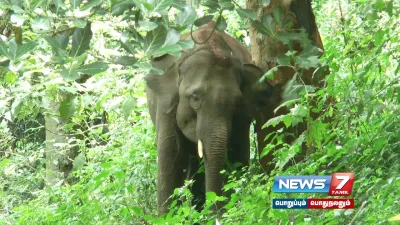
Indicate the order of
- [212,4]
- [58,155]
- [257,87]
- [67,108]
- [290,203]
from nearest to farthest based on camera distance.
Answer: [212,4] → [67,108] → [290,203] → [257,87] → [58,155]

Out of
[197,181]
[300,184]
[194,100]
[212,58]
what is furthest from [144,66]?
[197,181]

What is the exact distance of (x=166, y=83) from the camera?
8.16 m

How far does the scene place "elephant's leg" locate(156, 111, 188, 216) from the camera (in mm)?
8117

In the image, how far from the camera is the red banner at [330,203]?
17.4ft

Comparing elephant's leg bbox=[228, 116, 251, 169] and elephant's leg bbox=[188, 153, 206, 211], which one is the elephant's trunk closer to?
elephant's leg bbox=[228, 116, 251, 169]

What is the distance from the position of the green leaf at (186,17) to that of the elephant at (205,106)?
8.19 feet

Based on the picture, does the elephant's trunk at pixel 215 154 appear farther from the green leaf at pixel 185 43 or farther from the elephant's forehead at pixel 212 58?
the green leaf at pixel 185 43

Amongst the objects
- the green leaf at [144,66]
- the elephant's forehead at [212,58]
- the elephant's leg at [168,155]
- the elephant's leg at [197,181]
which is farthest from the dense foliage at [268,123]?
the elephant's forehead at [212,58]

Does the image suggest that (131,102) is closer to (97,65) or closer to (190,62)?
(97,65)

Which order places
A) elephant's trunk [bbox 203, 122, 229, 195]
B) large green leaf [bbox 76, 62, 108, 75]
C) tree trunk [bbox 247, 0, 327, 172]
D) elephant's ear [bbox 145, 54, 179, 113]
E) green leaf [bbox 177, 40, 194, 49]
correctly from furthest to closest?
1. elephant's ear [bbox 145, 54, 179, 113]
2. elephant's trunk [bbox 203, 122, 229, 195]
3. tree trunk [bbox 247, 0, 327, 172]
4. green leaf [bbox 177, 40, 194, 49]
5. large green leaf [bbox 76, 62, 108, 75]

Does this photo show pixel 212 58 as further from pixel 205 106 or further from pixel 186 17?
pixel 186 17

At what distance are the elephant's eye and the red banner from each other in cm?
237

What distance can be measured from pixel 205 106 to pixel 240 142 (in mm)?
625

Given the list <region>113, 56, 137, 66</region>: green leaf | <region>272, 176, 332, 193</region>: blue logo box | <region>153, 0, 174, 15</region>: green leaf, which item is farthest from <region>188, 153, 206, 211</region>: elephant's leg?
<region>153, 0, 174, 15</region>: green leaf
